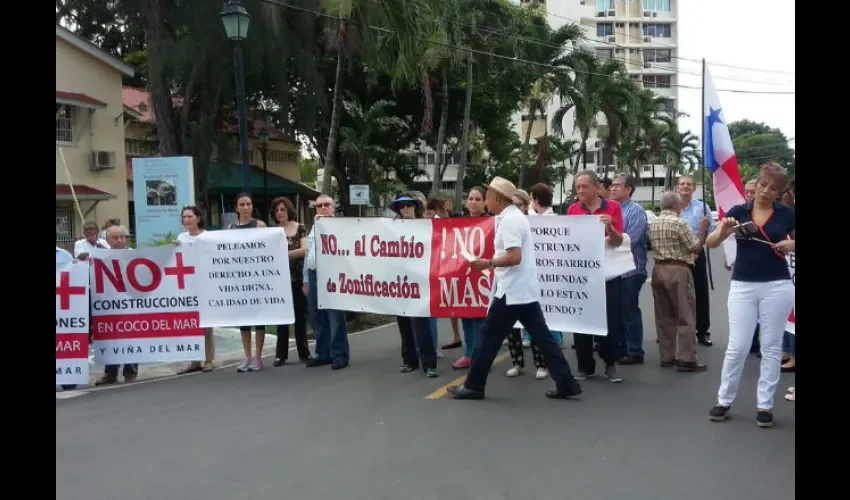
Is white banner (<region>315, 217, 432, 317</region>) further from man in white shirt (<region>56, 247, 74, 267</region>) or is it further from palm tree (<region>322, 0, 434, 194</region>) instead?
palm tree (<region>322, 0, 434, 194</region>)

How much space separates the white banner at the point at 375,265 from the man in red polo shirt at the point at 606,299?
5.31 ft

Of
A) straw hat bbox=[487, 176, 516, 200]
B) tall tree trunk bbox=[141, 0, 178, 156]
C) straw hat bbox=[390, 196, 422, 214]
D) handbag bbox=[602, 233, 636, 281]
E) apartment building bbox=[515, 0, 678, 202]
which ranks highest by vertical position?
apartment building bbox=[515, 0, 678, 202]

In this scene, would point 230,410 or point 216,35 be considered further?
point 216,35

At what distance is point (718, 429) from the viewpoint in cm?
586

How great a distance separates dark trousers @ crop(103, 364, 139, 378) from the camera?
8544mm

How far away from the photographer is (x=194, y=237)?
8.74m

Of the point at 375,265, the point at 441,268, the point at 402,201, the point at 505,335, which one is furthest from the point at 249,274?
the point at 505,335

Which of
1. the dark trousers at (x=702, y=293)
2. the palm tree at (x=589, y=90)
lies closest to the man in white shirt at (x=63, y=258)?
the dark trousers at (x=702, y=293)

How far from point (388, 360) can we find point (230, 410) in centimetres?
254

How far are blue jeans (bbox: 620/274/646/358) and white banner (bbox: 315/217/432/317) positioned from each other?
204 centimetres

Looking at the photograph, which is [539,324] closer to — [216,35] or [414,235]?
[414,235]

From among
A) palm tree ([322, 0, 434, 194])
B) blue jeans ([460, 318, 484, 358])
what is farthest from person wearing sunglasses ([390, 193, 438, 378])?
palm tree ([322, 0, 434, 194])
